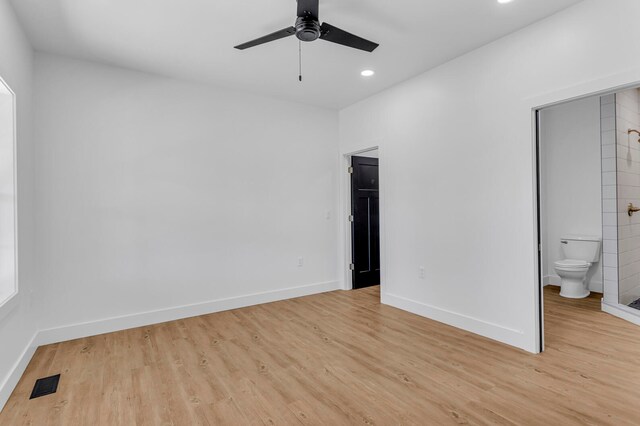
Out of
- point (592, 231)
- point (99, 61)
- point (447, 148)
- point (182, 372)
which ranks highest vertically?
point (99, 61)

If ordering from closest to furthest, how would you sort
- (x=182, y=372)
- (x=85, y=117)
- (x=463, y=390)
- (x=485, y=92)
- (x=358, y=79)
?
(x=463, y=390) < (x=182, y=372) < (x=485, y=92) < (x=85, y=117) < (x=358, y=79)

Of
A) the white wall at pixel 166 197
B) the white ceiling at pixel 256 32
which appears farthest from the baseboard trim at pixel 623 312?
the white wall at pixel 166 197

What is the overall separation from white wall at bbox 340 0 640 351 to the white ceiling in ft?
0.83

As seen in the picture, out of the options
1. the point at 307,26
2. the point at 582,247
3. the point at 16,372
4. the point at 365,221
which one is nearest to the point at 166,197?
the point at 16,372

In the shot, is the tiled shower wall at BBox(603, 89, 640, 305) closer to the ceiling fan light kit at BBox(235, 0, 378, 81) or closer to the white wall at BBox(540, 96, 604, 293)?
the white wall at BBox(540, 96, 604, 293)

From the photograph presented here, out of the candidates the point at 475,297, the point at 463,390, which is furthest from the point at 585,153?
the point at 463,390

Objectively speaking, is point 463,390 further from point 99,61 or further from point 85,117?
point 99,61

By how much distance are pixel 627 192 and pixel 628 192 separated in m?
0.04

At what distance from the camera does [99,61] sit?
11.2 ft

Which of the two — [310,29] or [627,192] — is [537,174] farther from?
[627,192]

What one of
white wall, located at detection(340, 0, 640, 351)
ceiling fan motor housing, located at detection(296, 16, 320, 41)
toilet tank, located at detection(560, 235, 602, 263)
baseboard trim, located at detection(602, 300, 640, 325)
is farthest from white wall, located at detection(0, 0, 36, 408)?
toilet tank, located at detection(560, 235, 602, 263)

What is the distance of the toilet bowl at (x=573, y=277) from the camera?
426 centimetres

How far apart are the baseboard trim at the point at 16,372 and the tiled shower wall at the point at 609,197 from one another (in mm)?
5634

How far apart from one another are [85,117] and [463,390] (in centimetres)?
418
